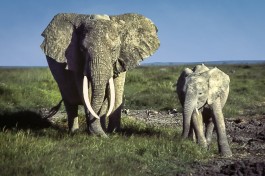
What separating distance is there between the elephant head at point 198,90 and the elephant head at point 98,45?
4.02 ft

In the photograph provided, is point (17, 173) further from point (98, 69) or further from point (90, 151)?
point (98, 69)

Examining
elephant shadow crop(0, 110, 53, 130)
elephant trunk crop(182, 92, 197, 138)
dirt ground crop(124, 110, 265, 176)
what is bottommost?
dirt ground crop(124, 110, 265, 176)

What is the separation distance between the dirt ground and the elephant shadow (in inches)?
133

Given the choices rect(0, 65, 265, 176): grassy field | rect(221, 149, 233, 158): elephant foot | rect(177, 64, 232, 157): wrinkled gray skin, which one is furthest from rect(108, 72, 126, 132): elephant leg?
rect(221, 149, 233, 158): elephant foot

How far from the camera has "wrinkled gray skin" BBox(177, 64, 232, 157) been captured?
919 cm

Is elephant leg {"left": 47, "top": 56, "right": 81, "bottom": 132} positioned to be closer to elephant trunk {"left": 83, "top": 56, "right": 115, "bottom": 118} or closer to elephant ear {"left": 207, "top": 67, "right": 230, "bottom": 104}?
elephant trunk {"left": 83, "top": 56, "right": 115, "bottom": 118}

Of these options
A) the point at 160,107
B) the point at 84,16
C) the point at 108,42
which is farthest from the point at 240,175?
the point at 160,107

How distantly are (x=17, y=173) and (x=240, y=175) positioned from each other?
2.93 metres

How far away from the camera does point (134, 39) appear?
10.4 metres

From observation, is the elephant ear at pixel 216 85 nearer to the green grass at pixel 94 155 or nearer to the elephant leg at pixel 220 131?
the elephant leg at pixel 220 131

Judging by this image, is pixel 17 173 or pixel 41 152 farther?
pixel 41 152

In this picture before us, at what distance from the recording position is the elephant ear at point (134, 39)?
1010cm

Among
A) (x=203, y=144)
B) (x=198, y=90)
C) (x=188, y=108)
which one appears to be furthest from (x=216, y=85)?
(x=203, y=144)

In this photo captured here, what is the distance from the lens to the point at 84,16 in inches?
393
